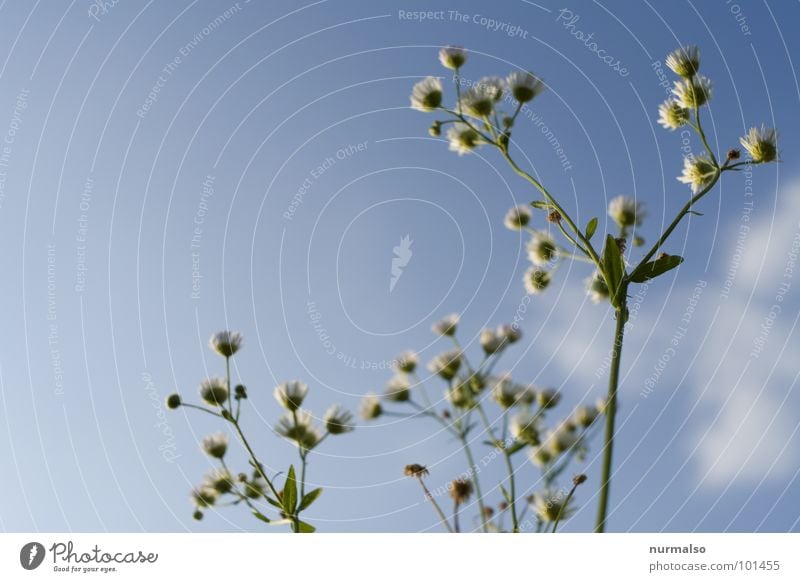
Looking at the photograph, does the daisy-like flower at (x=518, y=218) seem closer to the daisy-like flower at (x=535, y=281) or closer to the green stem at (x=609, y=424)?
the daisy-like flower at (x=535, y=281)

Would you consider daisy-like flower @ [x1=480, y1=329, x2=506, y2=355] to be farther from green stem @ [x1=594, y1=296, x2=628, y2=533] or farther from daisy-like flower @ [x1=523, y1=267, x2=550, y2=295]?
green stem @ [x1=594, y1=296, x2=628, y2=533]

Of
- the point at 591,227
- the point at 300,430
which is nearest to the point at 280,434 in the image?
the point at 300,430

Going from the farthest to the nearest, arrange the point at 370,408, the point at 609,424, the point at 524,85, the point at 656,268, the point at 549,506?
1. the point at 524,85
2. the point at 370,408
3. the point at 656,268
4. the point at 549,506
5. the point at 609,424

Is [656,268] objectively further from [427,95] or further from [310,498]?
[310,498]

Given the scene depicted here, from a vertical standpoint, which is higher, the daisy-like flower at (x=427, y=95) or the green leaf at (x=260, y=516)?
the daisy-like flower at (x=427, y=95)
